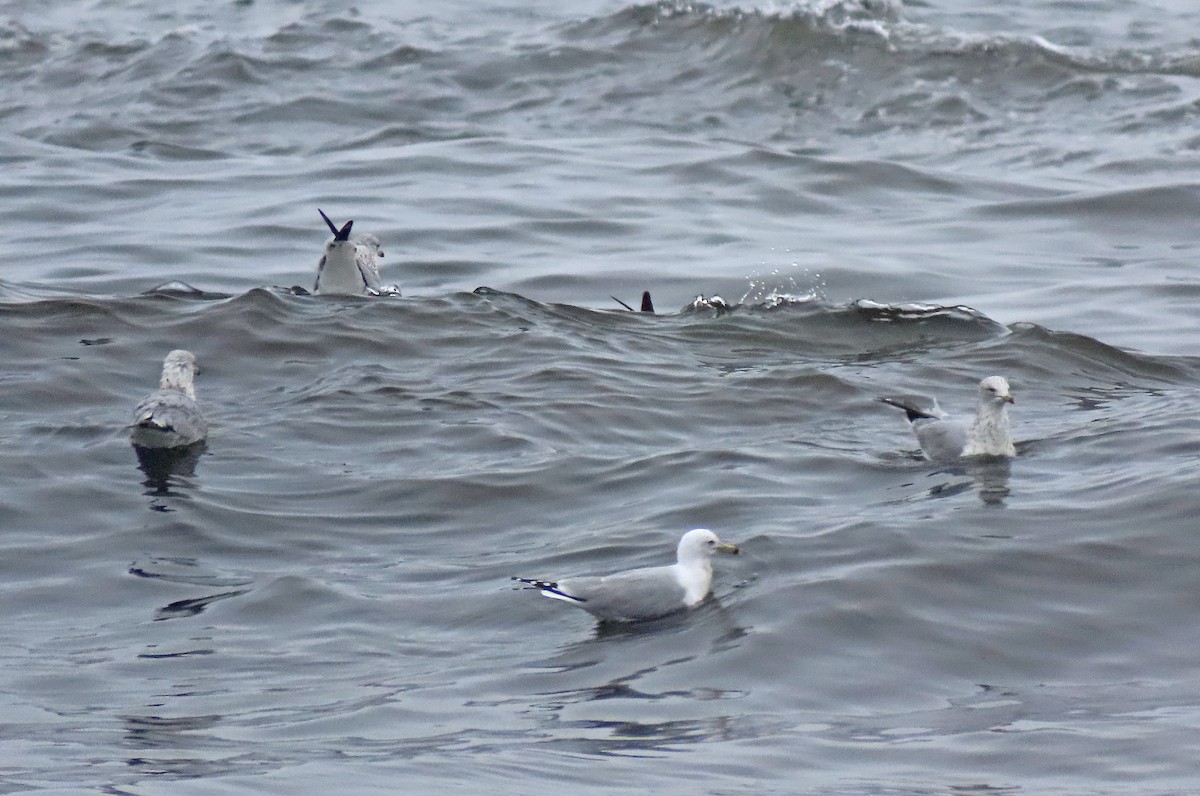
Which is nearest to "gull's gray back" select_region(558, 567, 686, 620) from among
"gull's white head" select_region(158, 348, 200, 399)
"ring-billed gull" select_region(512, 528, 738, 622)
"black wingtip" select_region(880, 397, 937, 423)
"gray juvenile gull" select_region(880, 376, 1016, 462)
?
"ring-billed gull" select_region(512, 528, 738, 622)

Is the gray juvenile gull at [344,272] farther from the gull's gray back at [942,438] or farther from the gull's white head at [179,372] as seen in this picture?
the gull's gray back at [942,438]

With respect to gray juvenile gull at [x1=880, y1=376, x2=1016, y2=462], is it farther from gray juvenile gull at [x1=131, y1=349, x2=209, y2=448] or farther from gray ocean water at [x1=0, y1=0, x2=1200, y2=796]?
gray juvenile gull at [x1=131, y1=349, x2=209, y2=448]

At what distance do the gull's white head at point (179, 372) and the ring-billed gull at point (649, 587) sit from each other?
342 cm

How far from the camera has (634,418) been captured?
1089cm

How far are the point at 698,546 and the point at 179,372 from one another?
418cm

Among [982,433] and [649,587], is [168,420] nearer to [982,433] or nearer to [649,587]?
[649,587]

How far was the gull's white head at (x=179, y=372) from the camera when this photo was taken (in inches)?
418

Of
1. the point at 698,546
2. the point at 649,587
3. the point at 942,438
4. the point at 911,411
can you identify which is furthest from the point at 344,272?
the point at 649,587

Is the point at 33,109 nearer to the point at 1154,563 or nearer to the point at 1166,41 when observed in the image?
the point at 1166,41

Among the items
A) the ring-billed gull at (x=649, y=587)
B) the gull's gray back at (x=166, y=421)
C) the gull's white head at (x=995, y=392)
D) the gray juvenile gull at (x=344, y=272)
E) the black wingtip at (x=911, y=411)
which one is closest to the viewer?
the ring-billed gull at (x=649, y=587)

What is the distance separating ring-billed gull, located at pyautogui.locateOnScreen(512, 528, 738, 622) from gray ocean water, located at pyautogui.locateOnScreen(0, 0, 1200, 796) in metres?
0.21

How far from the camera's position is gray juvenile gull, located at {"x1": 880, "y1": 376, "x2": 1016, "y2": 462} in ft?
32.2

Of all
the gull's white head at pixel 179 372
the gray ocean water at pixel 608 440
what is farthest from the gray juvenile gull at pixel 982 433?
the gull's white head at pixel 179 372

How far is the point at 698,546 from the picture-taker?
798 centimetres
